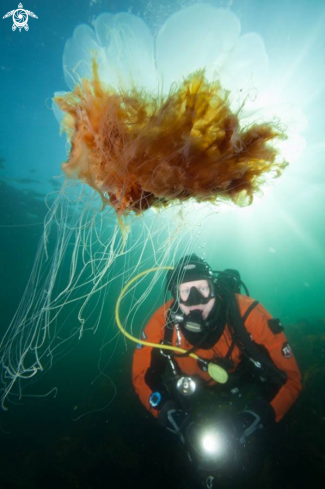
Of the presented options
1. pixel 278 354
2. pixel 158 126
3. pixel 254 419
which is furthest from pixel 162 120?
pixel 254 419

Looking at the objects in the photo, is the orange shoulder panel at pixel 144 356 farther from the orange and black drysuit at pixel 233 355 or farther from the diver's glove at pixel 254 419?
the diver's glove at pixel 254 419

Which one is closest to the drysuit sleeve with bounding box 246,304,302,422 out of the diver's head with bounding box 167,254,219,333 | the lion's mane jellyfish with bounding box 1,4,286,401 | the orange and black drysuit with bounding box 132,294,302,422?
the orange and black drysuit with bounding box 132,294,302,422

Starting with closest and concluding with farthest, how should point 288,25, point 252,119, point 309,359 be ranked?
point 252,119 → point 288,25 → point 309,359

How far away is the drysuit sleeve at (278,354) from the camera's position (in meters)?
4.83

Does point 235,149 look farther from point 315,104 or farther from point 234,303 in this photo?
point 315,104

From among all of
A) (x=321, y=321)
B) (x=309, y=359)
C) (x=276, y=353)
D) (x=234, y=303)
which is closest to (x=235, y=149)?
(x=234, y=303)

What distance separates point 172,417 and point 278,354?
255cm

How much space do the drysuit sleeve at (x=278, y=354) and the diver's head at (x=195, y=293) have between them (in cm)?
93

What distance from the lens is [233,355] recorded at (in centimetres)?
536

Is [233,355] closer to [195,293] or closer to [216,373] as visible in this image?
[216,373]

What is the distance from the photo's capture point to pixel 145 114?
2.16 metres

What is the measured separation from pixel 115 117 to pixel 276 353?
17.1ft

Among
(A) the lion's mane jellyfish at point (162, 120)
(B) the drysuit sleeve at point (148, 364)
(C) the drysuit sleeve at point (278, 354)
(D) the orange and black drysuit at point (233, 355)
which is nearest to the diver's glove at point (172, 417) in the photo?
(D) the orange and black drysuit at point (233, 355)

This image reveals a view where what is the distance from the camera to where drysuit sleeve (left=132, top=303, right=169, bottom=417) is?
18.5ft
